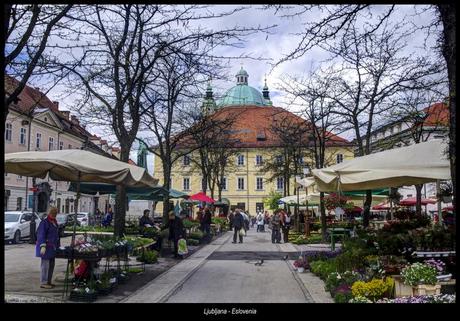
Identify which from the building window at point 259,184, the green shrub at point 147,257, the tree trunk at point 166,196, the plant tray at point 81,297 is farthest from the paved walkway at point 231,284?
the building window at point 259,184

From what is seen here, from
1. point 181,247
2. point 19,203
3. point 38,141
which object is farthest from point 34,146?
point 181,247

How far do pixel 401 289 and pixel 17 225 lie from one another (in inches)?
854

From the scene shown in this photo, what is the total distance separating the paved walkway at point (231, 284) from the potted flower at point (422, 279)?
174 cm

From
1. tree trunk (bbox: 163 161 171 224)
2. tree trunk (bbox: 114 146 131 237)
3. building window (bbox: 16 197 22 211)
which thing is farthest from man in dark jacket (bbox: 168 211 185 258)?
building window (bbox: 16 197 22 211)

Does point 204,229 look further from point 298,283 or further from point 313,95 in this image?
point 298,283

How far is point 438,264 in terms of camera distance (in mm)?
6941

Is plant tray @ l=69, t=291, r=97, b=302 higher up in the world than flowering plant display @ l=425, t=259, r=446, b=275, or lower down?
lower down

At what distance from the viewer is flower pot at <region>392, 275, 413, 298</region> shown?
21.7 feet

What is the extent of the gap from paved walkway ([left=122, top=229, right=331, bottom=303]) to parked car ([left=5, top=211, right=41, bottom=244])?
492 inches

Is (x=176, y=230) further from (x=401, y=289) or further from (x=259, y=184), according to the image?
(x=259, y=184)

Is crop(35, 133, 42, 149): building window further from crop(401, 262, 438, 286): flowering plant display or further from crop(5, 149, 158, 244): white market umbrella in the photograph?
crop(401, 262, 438, 286): flowering plant display

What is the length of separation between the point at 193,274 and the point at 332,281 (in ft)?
13.8

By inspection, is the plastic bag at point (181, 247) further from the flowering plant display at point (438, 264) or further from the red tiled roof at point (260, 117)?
the flowering plant display at point (438, 264)
